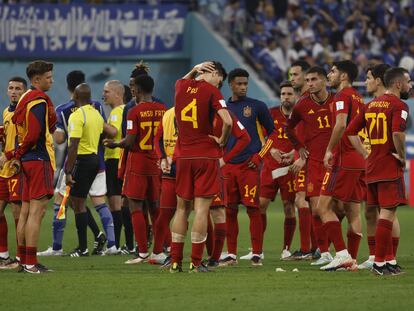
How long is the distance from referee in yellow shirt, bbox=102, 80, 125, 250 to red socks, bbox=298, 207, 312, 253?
108 inches

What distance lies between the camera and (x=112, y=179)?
53.5 feet

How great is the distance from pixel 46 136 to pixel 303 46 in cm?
1921

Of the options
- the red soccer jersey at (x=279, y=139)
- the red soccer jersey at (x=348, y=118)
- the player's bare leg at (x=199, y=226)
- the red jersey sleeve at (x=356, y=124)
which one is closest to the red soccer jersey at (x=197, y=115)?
the player's bare leg at (x=199, y=226)

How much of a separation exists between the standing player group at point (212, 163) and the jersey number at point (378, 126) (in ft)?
0.05

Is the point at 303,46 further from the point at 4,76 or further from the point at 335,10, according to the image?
the point at 4,76

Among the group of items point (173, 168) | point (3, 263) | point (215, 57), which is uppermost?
point (215, 57)

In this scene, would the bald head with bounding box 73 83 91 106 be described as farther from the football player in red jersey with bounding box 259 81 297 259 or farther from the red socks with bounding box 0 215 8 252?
the football player in red jersey with bounding box 259 81 297 259

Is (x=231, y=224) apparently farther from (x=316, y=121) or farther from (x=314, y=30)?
(x=314, y=30)

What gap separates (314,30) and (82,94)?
57.6 ft

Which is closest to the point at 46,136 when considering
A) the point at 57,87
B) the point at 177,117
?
the point at 177,117

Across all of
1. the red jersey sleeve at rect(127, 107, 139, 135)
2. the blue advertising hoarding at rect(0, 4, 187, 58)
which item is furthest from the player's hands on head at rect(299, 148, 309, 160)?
the blue advertising hoarding at rect(0, 4, 187, 58)

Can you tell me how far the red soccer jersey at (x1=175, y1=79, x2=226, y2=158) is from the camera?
11672mm

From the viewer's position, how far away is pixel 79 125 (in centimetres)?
1478

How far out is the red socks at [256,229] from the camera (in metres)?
13.5
